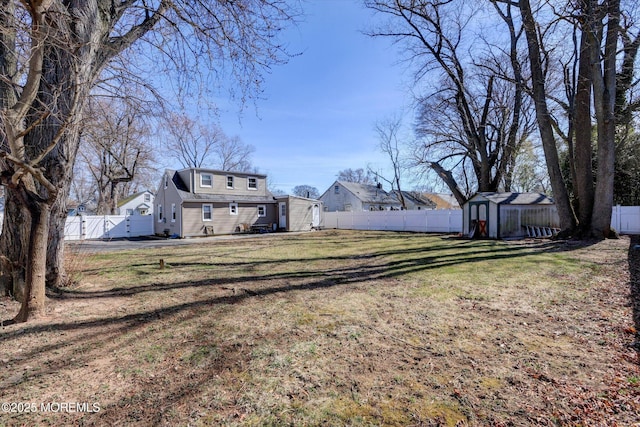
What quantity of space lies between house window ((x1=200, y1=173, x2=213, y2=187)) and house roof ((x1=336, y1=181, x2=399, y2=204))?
17.4 metres

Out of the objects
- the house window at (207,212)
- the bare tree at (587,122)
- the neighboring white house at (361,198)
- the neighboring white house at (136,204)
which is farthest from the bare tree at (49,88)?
the neighboring white house at (136,204)

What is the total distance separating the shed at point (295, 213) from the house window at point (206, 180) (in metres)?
5.16

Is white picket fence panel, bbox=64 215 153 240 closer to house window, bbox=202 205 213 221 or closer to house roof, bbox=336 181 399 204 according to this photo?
house window, bbox=202 205 213 221

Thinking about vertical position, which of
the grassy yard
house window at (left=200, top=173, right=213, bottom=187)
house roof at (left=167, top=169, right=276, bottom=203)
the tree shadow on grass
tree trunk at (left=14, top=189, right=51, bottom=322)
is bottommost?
the grassy yard

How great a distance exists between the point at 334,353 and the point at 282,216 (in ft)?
67.1

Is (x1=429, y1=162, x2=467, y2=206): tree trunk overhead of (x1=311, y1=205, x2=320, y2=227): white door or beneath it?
overhead

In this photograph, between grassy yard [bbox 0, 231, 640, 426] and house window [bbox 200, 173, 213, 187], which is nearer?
grassy yard [bbox 0, 231, 640, 426]

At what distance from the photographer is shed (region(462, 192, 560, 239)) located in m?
14.4

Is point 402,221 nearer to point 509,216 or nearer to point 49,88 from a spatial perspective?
point 509,216

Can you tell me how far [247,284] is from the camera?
6.11m

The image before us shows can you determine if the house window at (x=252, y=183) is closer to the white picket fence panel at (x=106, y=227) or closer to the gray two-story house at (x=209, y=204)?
the gray two-story house at (x=209, y=204)

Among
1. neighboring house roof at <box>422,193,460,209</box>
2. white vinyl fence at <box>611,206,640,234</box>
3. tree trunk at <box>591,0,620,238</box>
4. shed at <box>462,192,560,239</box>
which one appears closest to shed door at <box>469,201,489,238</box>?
shed at <box>462,192,560,239</box>

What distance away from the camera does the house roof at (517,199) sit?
14.6m

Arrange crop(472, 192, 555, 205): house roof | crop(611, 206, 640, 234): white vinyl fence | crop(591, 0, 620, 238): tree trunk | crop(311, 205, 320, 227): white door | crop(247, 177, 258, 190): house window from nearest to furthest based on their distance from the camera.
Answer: crop(591, 0, 620, 238): tree trunk, crop(472, 192, 555, 205): house roof, crop(611, 206, 640, 234): white vinyl fence, crop(247, 177, 258, 190): house window, crop(311, 205, 320, 227): white door
